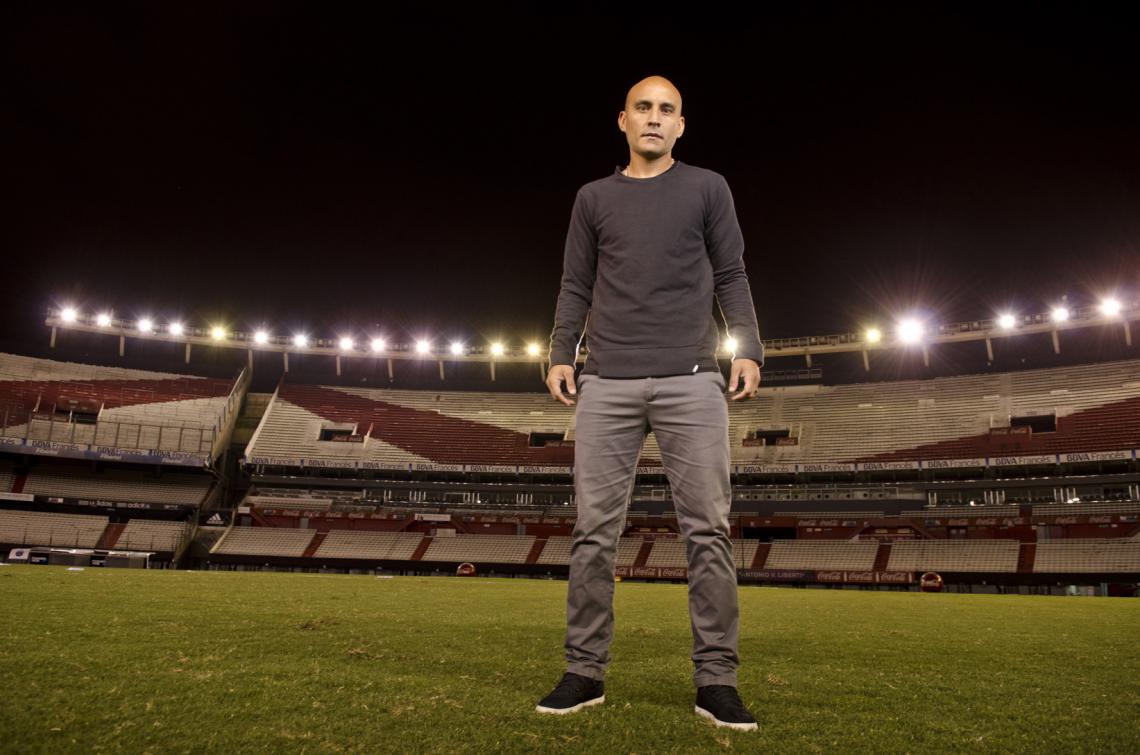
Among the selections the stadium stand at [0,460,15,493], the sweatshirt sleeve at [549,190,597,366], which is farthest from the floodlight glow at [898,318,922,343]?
the stadium stand at [0,460,15,493]

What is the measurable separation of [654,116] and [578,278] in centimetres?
92

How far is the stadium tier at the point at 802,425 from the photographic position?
38.6 meters

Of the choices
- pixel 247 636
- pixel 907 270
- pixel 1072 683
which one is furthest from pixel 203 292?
pixel 1072 683

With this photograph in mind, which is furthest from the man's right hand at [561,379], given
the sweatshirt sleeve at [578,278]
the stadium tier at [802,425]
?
the stadium tier at [802,425]

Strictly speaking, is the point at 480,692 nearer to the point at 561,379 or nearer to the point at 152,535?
the point at 561,379

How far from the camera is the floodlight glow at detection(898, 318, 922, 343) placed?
4412 centimetres

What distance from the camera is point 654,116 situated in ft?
12.6

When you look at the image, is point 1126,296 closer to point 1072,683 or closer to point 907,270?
point 907,270

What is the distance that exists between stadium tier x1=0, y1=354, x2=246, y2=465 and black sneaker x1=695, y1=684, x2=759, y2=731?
4412cm

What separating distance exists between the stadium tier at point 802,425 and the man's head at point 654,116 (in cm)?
3837

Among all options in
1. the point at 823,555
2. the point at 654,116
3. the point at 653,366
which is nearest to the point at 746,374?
the point at 653,366

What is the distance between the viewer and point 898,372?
47562 mm

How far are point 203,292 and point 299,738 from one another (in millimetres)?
48732

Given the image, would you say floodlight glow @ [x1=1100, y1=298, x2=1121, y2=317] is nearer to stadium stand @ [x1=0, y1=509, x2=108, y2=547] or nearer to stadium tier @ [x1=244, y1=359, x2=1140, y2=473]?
stadium tier @ [x1=244, y1=359, x2=1140, y2=473]
